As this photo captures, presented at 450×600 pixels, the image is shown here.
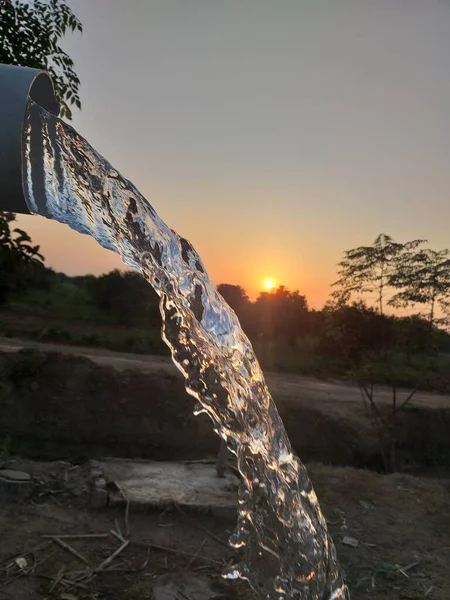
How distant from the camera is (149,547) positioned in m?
Answer: 3.92

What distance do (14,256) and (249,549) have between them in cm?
201

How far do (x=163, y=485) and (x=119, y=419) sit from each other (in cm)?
422

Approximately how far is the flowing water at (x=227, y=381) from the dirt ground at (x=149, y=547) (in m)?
0.57

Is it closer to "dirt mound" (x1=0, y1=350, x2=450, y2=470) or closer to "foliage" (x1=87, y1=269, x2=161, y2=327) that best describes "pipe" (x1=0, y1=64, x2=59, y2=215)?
"dirt mound" (x1=0, y1=350, x2=450, y2=470)

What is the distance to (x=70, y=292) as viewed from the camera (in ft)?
70.3

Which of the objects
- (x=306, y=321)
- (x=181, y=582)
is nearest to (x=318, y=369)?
(x=306, y=321)

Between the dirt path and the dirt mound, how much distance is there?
429mm

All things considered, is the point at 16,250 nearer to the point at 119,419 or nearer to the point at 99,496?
the point at 99,496

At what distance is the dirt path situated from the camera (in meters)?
10.1

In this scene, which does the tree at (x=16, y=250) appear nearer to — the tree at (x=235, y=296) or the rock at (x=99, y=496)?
the rock at (x=99, y=496)

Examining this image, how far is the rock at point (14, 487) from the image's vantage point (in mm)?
4488

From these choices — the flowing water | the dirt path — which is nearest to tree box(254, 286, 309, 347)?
the dirt path

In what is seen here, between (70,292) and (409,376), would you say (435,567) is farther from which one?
(70,292)

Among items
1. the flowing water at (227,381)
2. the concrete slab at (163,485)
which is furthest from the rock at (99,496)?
the flowing water at (227,381)
